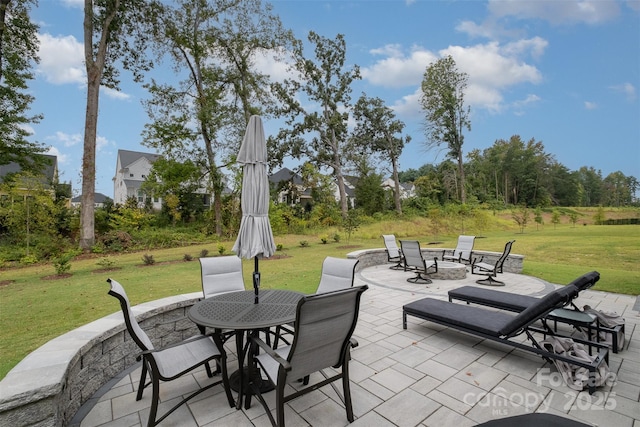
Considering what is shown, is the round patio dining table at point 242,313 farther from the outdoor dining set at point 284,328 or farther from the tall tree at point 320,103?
the tall tree at point 320,103

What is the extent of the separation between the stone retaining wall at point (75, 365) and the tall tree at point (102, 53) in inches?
451

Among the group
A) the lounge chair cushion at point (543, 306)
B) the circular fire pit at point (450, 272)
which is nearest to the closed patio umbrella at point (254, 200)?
the lounge chair cushion at point (543, 306)

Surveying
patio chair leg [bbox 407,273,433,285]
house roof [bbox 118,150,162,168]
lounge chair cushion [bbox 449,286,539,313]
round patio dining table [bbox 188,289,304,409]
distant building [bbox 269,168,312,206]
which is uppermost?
house roof [bbox 118,150,162,168]

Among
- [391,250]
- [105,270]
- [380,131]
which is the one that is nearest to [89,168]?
[105,270]

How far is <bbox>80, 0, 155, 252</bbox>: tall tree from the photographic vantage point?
1193 cm

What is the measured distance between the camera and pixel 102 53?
1288 cm

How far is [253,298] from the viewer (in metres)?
3.13

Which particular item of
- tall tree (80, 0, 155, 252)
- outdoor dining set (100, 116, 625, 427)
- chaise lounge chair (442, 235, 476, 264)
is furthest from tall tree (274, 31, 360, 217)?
outdoor dining set (100, 116, 625, 427)

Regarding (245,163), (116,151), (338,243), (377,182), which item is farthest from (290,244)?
(116,151)

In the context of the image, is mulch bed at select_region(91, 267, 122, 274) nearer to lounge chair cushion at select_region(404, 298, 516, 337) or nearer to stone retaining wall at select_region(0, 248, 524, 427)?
stone retaining wall at select_region(0, 248, 524, 427)

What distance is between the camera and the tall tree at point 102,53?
11930mm

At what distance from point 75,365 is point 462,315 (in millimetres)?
3939

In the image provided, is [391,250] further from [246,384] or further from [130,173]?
[130,173]

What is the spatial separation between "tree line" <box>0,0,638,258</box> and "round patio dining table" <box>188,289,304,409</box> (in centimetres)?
1242
